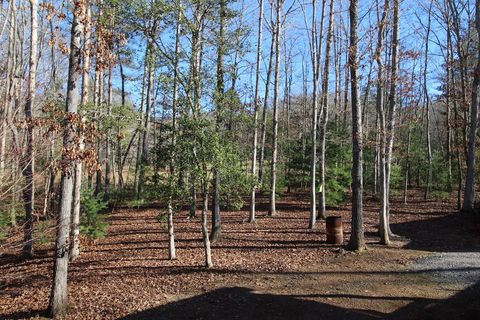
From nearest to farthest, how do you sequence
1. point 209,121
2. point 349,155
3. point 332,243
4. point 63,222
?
point 63,222, point 209,121, point 332,243, point 349,155

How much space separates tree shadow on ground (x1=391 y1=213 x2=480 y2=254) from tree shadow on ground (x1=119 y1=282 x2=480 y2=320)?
3.96m

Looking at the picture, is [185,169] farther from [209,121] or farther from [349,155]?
[349,155]

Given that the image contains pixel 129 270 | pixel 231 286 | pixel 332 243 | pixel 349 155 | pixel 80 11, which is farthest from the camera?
pixel 349 155

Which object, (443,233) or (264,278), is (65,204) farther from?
(443,233)

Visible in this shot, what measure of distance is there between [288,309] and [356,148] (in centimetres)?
502

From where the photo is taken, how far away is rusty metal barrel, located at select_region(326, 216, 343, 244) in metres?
11.4

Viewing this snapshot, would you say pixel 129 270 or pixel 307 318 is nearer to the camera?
pixel 307 318

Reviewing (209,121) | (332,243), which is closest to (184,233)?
(332,243)

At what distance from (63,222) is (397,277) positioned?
6.77m

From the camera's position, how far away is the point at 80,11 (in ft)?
21.1

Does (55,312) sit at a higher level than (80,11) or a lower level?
lower

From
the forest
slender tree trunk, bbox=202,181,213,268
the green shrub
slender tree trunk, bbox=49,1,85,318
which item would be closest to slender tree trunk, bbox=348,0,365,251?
the forest

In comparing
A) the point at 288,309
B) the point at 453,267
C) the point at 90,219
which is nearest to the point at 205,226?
the point at 288,309

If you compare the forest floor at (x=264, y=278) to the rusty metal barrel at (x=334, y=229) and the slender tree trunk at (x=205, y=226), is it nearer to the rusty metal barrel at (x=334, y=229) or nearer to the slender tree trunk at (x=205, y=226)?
the slender tree trunk at (x=205, y=226)
